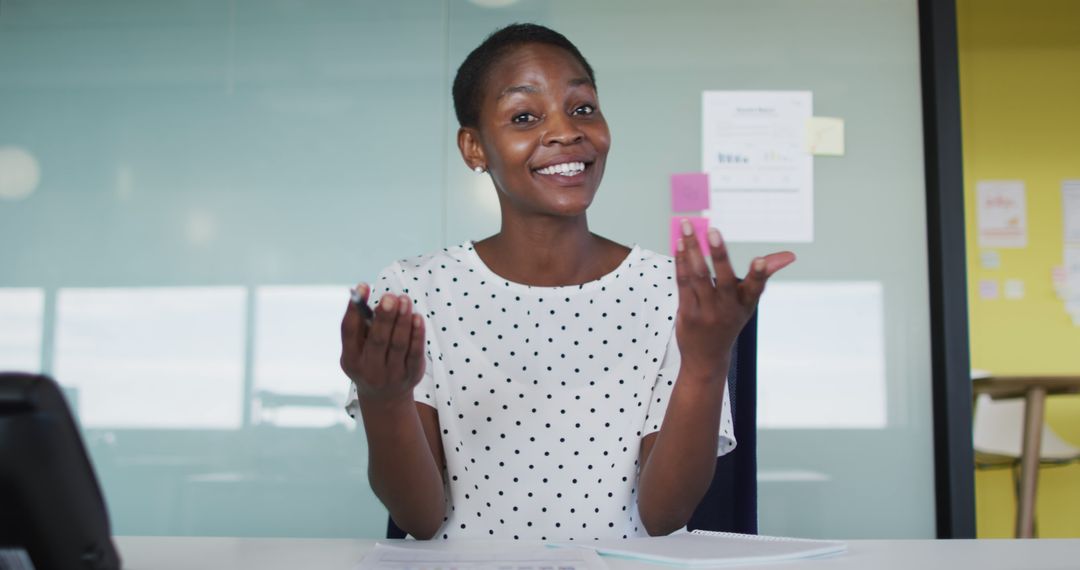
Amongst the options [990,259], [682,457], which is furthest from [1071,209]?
[682,457]

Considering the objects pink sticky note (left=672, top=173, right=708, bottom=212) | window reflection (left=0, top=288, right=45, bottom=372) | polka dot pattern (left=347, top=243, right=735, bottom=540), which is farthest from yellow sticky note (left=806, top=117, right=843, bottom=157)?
window reflection (left=0, top=288, right=45, bottom=372)

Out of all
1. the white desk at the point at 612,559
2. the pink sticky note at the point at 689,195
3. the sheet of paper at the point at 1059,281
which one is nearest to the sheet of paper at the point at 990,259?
the sheet of paper at the point at 1059,281

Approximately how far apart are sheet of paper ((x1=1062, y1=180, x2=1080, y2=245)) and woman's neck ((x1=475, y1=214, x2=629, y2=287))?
2.87m

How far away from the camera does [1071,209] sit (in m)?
3.68

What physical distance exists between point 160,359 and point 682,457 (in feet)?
5.95

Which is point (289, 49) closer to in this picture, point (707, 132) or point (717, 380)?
point (707, 132)

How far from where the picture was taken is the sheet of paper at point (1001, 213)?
144 inches

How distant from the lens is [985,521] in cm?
369

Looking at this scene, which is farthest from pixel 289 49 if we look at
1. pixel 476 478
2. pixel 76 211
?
pixel 476 478

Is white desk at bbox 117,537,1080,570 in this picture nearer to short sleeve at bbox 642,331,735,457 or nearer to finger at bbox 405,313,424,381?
finger at bbox 405,313,424,381

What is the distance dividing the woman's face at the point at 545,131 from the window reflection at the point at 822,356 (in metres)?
1.26

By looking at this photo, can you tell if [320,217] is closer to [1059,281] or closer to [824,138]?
[824,138]

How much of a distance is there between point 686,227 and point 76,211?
221cm

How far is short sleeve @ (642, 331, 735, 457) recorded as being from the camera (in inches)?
51.0
